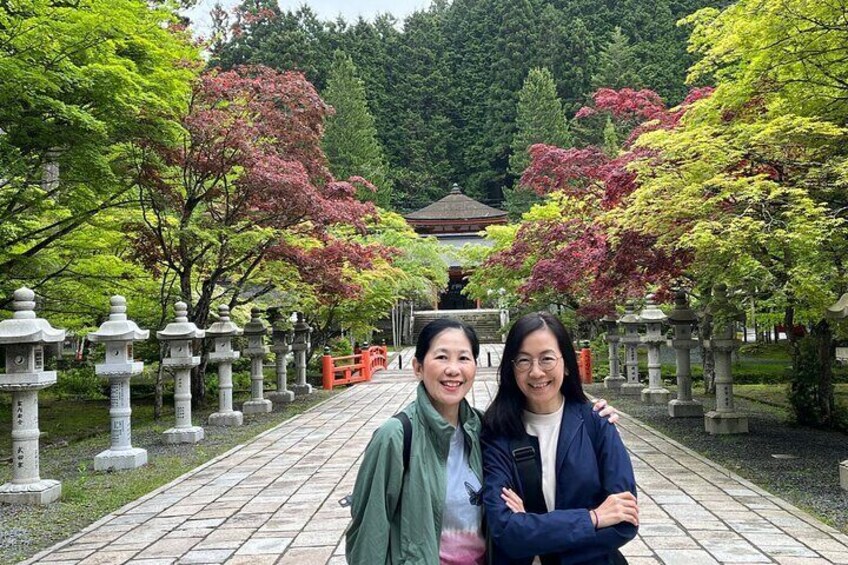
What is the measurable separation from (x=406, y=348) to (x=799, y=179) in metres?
25.4

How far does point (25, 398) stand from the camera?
678 cm

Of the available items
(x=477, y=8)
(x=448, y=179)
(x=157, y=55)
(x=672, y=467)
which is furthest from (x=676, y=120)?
(x=477, y=8)

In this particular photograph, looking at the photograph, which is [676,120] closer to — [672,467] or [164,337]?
[672,467]

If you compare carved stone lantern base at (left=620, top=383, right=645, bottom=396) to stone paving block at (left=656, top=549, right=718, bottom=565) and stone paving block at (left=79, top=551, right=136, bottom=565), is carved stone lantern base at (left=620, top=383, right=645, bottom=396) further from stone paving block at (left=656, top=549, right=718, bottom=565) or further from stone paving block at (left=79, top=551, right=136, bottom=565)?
stone paving block at (left=79, top=551, right=136, bottom=565)

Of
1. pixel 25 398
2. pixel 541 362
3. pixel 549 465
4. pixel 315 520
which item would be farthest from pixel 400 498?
pixel 25 398

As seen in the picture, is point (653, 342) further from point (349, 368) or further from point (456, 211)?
point (456, 211)

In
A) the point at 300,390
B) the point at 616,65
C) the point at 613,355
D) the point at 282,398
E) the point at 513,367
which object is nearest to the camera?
the point at 513,367

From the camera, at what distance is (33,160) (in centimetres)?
863

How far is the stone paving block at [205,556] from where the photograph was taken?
4676mm

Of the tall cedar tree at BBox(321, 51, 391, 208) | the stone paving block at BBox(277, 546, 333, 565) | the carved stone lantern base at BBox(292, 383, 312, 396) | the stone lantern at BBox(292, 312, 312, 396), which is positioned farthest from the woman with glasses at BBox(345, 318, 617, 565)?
the tall cedar tree at BBox(321, 51, 391, 208)

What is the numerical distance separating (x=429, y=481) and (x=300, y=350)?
47.5ft

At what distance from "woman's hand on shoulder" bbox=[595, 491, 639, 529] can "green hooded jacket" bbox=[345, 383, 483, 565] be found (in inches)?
13.9

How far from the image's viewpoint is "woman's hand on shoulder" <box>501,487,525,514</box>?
201 cm

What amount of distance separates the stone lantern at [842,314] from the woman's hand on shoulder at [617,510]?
519cm
